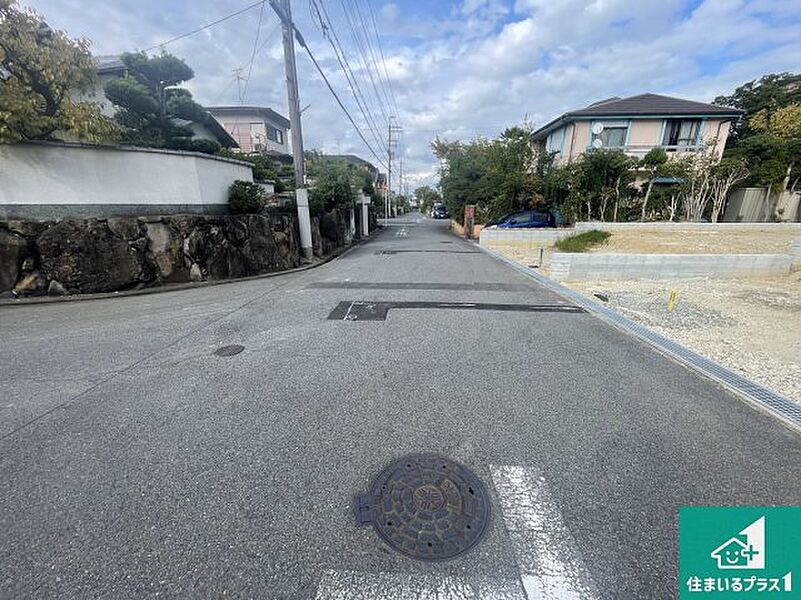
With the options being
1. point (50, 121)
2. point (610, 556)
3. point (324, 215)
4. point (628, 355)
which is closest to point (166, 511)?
point (610, 556)

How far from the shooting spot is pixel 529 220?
613 inches

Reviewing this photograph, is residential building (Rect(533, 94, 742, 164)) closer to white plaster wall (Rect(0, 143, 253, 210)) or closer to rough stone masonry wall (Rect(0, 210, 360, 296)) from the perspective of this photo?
rough stone masonry wall (Rect(0, 210, 360, 296))

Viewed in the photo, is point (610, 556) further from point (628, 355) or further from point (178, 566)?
point (628, 355)

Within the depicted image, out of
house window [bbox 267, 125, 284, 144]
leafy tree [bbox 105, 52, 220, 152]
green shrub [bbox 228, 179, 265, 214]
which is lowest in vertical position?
green shrub [bbox 228, 179, 265, 214]

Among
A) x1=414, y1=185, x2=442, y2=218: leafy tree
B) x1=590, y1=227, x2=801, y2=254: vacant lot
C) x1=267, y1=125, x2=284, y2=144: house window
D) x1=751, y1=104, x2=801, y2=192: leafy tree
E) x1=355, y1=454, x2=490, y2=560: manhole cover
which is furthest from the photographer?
x1=414, y1=185, x2=442, y2=218: leafy tree

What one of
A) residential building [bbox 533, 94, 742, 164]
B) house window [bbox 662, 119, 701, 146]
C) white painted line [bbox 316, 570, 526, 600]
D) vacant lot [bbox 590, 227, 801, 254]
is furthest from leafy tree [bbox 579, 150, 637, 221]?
white painted line [bbox 316, 570, 526, 600]

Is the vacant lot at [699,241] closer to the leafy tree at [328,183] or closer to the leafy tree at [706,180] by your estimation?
the leafy tree at [706,180]

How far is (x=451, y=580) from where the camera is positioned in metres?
1.48

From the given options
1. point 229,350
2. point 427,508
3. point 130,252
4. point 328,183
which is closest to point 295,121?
point 328,183

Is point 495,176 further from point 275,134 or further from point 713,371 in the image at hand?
point 275,134

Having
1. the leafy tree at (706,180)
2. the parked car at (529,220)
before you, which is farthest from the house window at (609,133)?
the parked car at (529,220)

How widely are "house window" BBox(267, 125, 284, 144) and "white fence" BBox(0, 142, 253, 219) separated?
20429mm

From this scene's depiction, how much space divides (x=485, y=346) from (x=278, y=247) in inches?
277

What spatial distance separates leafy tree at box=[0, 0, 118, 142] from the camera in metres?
5.16
